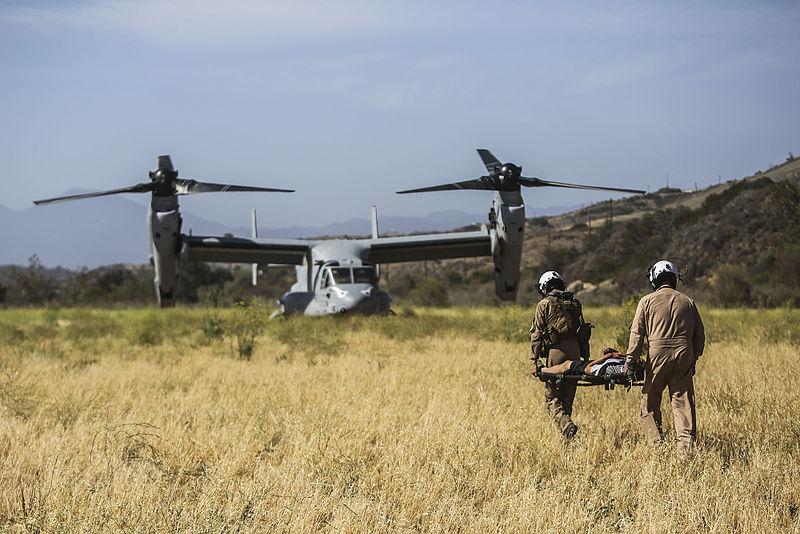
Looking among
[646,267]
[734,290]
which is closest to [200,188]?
[734,290]

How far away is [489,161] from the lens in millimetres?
18812

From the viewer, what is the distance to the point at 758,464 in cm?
488

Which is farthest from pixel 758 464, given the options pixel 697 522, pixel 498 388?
pixel 498 388

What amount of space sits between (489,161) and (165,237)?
8.81 metres

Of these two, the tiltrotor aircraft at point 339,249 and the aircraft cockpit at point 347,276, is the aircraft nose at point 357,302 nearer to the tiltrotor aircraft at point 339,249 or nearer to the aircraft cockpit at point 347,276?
the tiltrotor aircraft at point 339,249

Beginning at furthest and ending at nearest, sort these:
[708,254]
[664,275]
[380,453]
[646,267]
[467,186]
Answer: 1. [646,267]
2. [708,254]
3. [467,186]
4. [380,453]
5. [664,275]

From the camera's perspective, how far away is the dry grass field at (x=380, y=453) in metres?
4.14

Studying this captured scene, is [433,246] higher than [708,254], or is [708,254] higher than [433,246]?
[433,246]

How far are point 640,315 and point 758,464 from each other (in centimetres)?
130

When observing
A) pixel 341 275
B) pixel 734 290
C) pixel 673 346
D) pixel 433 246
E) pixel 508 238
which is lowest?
pixel 734 290

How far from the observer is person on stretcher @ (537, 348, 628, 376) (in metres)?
5.15

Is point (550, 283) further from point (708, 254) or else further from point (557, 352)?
point (708, 254)

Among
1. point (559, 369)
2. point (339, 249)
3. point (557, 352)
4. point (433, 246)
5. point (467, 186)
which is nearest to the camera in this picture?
point (559, 369)

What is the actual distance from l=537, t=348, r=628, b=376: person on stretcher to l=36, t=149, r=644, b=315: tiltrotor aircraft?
36.5ft
